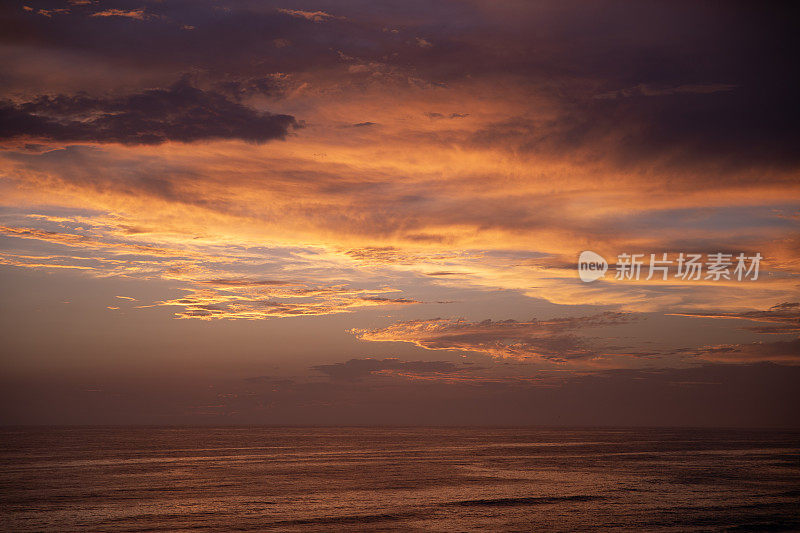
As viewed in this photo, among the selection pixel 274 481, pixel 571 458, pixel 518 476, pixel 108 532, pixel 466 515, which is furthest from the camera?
pixel 571 458

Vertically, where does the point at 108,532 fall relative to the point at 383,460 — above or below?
above

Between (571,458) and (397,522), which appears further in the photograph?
(571,458)

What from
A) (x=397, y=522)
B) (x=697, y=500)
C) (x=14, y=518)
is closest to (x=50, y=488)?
(x=14, y=518)

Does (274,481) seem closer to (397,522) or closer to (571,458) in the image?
(397,522)

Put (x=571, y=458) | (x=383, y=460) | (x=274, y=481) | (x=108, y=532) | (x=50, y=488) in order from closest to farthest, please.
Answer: (x=108, y=532) < (x=50, y=488) < (x=274, y=481) < (x=383, y=460) < (x=571, y=458)

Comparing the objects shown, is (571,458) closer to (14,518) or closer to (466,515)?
(466,515)

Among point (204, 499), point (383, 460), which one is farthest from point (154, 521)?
point (383, 460)

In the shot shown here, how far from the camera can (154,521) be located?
1880 inches

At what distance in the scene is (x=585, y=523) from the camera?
47.7 metres

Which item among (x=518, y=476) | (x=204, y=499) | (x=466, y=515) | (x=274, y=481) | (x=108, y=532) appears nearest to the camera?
(x=108, y=532)

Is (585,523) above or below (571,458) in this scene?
above

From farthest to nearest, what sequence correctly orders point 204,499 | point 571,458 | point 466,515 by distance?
point 571,458 < point 204,499 < point 466,515

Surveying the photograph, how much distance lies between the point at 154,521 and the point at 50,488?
29.4m

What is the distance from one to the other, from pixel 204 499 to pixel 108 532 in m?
15.8
